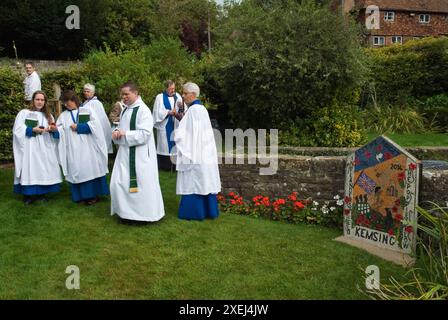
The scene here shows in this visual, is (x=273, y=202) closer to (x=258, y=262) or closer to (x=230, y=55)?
(x=258, y=262)

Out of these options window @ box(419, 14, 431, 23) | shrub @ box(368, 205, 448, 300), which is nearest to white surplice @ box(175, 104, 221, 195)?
shrub @ box(368, 205, 448, 300)

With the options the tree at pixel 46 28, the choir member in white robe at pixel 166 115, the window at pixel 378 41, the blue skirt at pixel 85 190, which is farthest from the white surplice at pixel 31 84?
the window at pixel 378 41

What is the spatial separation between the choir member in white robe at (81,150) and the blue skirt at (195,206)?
1.78 m

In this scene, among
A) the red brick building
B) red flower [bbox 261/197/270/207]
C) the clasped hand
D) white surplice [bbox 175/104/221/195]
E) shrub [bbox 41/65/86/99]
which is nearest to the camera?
the clasped hand

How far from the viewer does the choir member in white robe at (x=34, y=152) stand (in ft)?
25.3

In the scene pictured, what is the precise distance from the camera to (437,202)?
559 cm

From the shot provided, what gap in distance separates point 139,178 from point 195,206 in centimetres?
95

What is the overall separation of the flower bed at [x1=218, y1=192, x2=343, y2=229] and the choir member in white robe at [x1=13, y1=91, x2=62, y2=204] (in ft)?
9.79

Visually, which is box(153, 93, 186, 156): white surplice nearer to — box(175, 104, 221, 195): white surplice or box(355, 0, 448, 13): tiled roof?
box(175, 104, 221, 195): white surplice

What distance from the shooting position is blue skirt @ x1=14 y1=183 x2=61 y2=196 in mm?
7746

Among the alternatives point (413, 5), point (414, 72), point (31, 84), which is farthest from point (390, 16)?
point (31, 84)

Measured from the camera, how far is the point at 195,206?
22.7ft

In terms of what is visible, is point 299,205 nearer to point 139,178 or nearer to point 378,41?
point 139,178

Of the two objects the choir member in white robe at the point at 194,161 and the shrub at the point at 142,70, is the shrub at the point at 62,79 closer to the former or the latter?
the shrub at the point at 142,70
